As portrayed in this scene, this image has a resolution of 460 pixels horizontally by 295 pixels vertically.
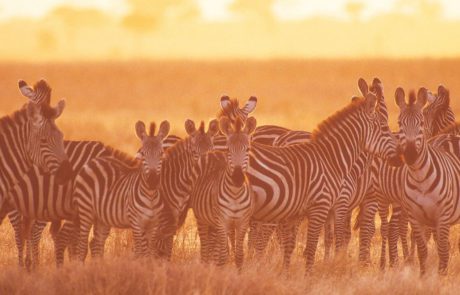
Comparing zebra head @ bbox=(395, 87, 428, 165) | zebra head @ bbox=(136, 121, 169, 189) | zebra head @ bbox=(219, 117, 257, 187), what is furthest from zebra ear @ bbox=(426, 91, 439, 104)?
zebra head @ bbox=(136, 121, 169, 189)

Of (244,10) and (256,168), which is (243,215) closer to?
(256,168)

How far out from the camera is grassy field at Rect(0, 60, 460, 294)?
916cm

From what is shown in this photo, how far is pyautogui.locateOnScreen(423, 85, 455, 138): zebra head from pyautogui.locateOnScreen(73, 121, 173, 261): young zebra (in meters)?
4.43

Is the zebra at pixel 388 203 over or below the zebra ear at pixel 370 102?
below

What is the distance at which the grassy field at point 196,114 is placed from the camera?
9.16m

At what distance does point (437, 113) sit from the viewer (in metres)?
13.7

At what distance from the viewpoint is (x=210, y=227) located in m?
11.3

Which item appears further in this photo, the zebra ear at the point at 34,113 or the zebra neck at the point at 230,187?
the zebra ear at the point at 34,113

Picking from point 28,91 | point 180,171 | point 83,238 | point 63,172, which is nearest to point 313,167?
point 180,171

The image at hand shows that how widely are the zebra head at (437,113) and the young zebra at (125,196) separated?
174 inches

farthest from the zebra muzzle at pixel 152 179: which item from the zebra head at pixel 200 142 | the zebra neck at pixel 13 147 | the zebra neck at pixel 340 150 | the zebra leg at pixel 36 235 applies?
the zebra neck at pixel 340 150

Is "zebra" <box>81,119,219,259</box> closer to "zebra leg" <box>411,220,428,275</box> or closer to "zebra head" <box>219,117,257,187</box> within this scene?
"zebra head" <box>219,117,257,187</box>

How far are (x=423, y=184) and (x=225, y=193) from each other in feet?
7.67

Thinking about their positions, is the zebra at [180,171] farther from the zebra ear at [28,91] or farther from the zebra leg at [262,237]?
the zebra ear at [28,91]
